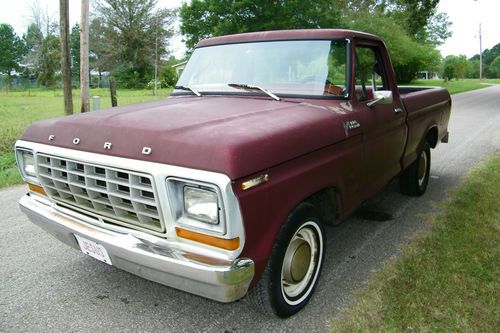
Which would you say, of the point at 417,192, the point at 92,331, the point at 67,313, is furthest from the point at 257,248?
the point at 417,192

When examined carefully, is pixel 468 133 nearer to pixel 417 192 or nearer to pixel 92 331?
pixel 417 192

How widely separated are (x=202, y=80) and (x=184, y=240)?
206 centimetres

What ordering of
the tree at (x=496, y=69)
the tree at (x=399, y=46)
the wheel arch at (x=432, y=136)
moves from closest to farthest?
the wheel arch at (x=432, y=136)
the tree at (x=399, y=46)
the tree at (x=496, y=69)

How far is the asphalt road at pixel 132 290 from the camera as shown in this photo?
2801mm

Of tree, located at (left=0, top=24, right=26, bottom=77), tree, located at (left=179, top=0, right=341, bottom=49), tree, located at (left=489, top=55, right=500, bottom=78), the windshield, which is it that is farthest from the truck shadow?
tree, located at (left=489, top=55, right=500, bottom=78)

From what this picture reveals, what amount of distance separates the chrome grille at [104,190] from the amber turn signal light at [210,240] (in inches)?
5.4

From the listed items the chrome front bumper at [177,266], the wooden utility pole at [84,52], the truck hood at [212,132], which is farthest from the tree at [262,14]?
the chrome front bumper at [177,266]

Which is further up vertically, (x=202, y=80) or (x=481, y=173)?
(x=202, y=80)

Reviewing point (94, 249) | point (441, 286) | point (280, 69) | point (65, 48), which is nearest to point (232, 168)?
point (94, 249)

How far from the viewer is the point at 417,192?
5.41m

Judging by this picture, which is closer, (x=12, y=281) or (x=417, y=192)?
(x=12, y=281)

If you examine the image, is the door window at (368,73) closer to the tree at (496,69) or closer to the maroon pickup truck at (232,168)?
the maroon pickup truck at (232,168)

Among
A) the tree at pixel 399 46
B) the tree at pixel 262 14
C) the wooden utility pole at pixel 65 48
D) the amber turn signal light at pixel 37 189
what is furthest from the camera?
the tree at pixel 399 46

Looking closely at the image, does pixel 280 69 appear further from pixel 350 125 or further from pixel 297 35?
pixel 350 125
